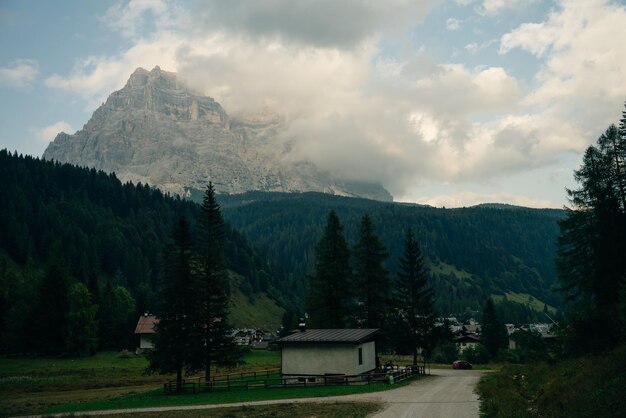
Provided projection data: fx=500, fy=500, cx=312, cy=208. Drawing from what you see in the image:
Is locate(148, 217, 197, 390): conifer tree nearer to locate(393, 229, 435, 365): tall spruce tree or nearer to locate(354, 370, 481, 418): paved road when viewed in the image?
locate(354, 370, 481, 418): paved road

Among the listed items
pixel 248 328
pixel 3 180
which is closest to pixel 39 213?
pixel 3 180

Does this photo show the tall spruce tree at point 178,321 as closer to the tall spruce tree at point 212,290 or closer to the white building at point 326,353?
the tall spruce tree at point 212,290

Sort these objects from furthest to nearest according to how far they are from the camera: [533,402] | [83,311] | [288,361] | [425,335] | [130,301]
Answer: [130,301] < [83,311] < [425,335] < [288,361] < [533,402]

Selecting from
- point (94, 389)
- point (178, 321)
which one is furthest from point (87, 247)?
point (178, 321)

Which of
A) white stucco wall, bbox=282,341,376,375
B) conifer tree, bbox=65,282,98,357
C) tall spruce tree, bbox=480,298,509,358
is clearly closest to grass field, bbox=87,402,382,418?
white stucco wall, bbox=282,341,376,375

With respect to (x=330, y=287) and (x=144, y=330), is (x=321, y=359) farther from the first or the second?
(x=144, y=330)

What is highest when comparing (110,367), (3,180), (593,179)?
(3,180)

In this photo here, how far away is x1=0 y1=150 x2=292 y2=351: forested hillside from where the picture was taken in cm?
9175

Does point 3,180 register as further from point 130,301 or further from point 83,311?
point 83,311

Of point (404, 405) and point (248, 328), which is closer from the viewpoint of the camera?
point (404, 405)

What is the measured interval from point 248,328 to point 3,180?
91.1 meters

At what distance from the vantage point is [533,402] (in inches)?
1073

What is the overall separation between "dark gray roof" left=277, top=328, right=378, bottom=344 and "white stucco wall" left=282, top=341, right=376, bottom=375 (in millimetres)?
547

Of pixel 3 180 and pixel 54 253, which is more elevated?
pixel 3 180
